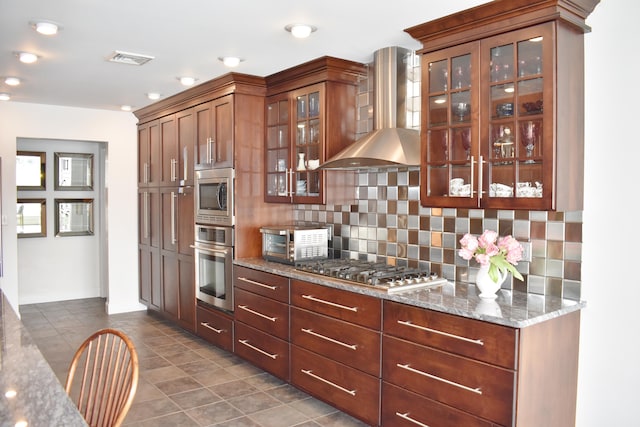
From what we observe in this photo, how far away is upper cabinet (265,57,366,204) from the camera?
373 centimetres

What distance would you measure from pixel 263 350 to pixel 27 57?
8.99ft

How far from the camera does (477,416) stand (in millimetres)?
2340

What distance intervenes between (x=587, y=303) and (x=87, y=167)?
6.24 meters

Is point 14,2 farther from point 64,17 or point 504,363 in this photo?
point 504,363

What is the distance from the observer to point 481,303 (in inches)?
100

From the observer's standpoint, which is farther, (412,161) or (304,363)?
(304,363)

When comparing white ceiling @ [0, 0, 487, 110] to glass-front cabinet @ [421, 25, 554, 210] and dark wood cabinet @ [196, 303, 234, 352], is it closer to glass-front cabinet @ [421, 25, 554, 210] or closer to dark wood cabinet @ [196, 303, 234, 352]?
glass-front cabinet @ [421, 25, 554, 210]

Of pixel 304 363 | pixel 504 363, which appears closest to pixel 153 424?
pixel 304 363

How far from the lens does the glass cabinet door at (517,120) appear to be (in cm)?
242

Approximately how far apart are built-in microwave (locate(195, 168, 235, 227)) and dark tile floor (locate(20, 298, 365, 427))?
119 cm

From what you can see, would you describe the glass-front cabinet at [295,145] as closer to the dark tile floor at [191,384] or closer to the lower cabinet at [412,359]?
the lower cabinet at [412,359]

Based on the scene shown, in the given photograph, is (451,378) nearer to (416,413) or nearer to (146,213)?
(416,413)

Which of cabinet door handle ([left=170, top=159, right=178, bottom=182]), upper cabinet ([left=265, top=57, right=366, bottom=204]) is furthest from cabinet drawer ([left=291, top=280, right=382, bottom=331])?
cabinet door handle ([left=170, top=159, right=178, bottom=182])

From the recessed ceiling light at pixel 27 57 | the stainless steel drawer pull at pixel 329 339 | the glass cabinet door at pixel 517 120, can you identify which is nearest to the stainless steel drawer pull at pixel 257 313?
the stainless steel drawer pull at pixel 329 339
